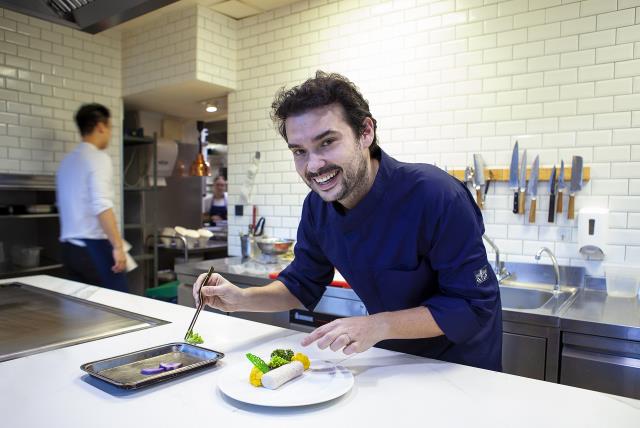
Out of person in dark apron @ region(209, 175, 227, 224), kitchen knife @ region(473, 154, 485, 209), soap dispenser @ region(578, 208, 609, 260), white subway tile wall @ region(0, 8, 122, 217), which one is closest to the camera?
soap dispenser @ region(578, 208, 609, 260)

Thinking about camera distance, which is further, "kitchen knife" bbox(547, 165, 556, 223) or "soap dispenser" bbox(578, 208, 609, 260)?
"kitchen knife" bbox(547, 165, 556, 223)

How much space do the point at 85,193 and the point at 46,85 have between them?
4.48 ft

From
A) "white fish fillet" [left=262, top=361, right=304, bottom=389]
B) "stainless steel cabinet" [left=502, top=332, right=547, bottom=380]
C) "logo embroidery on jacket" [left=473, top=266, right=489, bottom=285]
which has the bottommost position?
"stainless steel cabinet" [left=502, top=332, right=547, bottom=380]

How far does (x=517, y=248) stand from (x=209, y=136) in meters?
3.49

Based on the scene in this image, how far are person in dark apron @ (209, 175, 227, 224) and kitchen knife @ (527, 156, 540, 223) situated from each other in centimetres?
446

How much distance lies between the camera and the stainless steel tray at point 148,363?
1.10 m

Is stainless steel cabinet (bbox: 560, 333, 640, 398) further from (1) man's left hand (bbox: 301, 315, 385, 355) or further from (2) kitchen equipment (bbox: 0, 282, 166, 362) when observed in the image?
(2) kitchen equipment (bbox: 0, 282, 166, 362)

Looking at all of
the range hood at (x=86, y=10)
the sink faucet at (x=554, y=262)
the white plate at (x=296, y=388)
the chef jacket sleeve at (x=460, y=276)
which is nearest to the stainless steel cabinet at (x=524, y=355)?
the sink faucet at (x=554, y=262)

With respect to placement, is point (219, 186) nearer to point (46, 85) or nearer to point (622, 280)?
point (46, 85)

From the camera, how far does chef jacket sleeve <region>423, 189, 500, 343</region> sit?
1304 millimetres

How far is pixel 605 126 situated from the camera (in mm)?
2455

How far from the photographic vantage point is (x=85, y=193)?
306 cm

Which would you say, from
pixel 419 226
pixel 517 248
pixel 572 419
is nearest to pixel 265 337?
pixel 419 226

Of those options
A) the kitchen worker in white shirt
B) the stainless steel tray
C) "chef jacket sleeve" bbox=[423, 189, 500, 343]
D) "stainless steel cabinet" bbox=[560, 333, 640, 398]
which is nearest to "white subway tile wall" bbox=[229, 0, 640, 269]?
"stainless steel cabinet" bbox=[560, 333, 640, 398]
